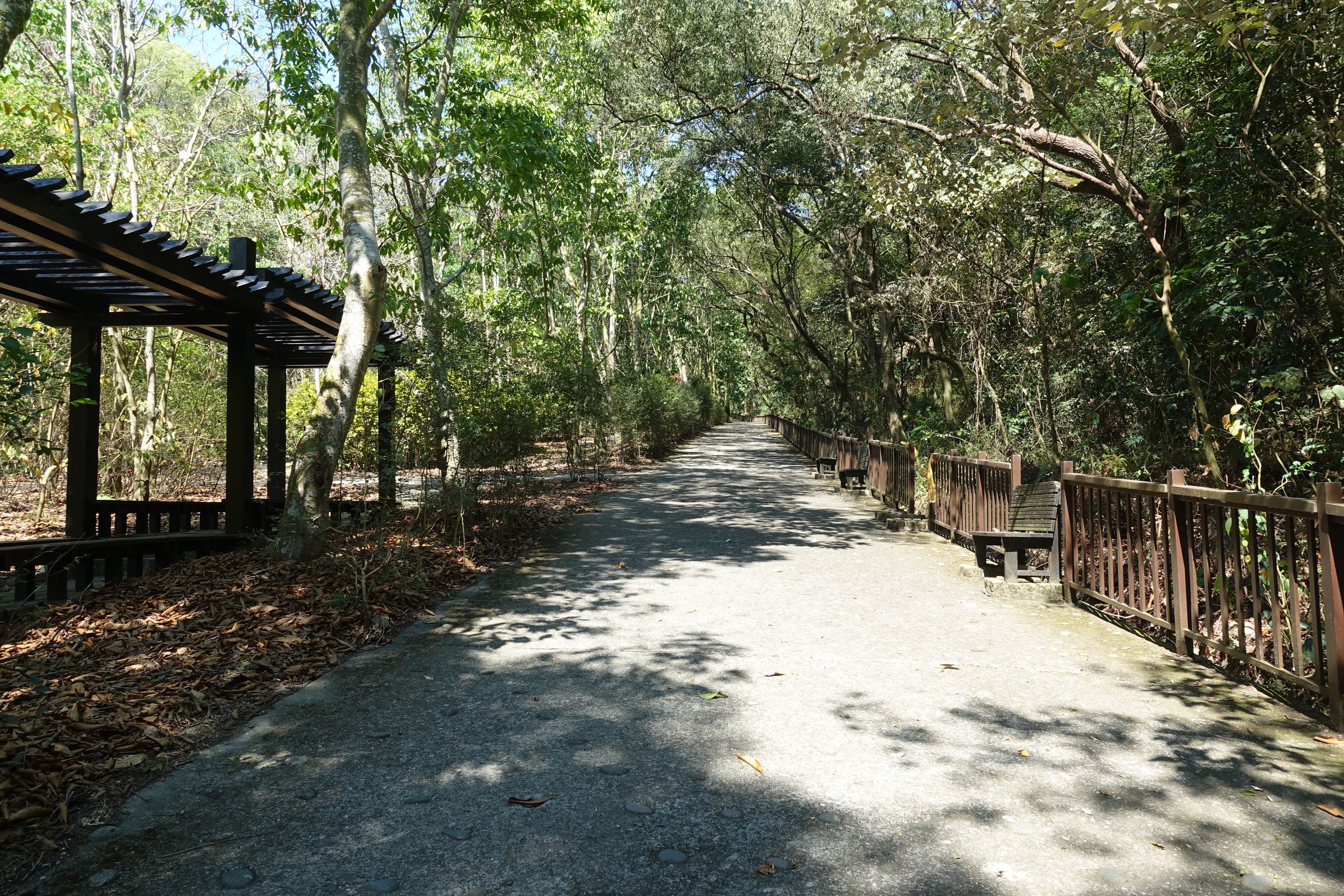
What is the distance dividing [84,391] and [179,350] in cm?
602

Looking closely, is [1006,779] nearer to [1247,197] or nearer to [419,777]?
[419,777]

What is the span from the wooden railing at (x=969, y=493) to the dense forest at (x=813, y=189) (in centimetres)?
144

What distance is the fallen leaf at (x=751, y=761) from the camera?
3828 mm

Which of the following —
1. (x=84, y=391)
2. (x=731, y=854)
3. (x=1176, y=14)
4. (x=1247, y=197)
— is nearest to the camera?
(x=731, y=854)

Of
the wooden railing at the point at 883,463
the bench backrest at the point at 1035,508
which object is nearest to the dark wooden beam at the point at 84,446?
the bench backrest at the point at 1035,508

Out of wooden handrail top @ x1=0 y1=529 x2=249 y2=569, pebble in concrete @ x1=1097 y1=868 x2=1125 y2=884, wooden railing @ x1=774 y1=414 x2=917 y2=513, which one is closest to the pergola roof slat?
wooden handrail top @ x1=0 y1=529 x2=249 y2=569

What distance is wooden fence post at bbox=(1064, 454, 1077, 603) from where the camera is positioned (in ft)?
24.3

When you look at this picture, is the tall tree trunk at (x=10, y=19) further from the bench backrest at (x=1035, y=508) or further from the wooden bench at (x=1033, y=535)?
the bench backrest at (x=1035, y=508)

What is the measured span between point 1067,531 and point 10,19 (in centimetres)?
802

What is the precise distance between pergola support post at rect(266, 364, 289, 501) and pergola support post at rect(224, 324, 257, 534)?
86.4 inches

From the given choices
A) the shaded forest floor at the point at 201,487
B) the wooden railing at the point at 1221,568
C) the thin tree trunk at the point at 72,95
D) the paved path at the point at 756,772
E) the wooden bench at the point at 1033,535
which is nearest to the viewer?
the paved path at the point at 756,772

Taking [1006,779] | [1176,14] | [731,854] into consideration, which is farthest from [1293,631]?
[1176,14]

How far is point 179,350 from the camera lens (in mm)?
14320

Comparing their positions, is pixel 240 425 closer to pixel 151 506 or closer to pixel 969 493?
pixel 151 506
